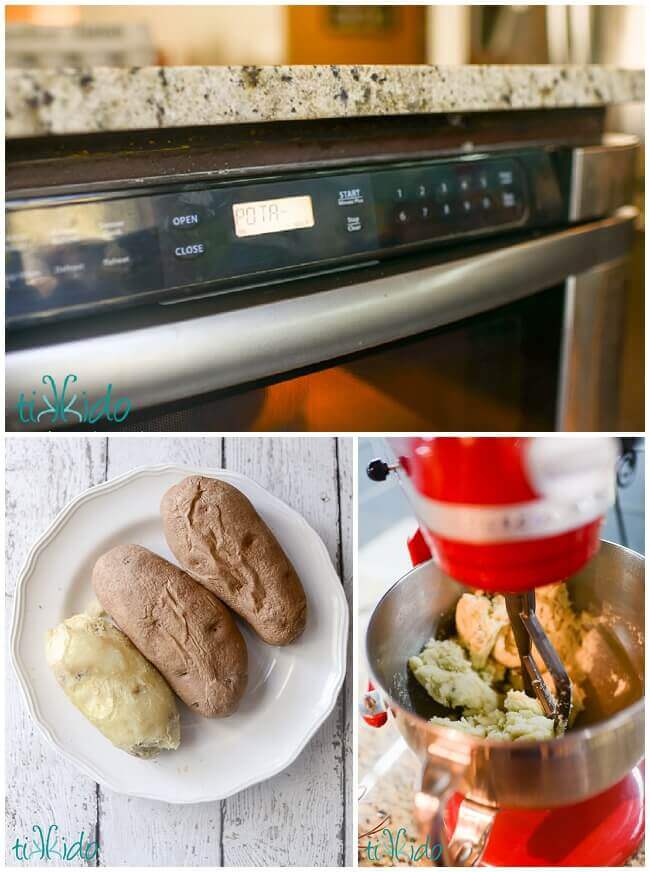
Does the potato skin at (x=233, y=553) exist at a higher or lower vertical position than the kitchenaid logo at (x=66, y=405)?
lower

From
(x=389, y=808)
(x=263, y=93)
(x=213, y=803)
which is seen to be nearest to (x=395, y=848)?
(x=389, y=808)

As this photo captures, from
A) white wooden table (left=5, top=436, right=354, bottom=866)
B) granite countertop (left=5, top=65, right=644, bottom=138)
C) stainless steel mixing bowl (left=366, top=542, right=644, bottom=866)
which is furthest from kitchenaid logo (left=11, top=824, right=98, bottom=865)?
granite countertop (left=5, top=65, right=644, bottom=138)

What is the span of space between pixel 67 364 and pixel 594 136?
0.46 metres

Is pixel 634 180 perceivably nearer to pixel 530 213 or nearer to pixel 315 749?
pixel 530 213

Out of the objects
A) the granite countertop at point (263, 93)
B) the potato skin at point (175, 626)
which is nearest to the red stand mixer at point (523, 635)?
the potato skin at point (175, 626)

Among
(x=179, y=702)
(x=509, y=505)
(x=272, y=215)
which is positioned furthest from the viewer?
(x=179, y=702)

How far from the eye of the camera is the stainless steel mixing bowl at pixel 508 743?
1.44 feet

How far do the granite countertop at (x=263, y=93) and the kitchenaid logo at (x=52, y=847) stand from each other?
45 centimetres

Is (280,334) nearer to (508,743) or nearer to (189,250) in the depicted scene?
(189,250)

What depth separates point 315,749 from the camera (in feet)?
1.85

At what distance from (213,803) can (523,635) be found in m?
0.26

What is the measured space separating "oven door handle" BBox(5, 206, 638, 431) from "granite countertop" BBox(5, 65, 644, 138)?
0.10 meters

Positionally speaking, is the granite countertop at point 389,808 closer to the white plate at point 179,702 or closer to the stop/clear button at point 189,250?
the white plate at point 179,702

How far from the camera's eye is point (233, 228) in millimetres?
441
